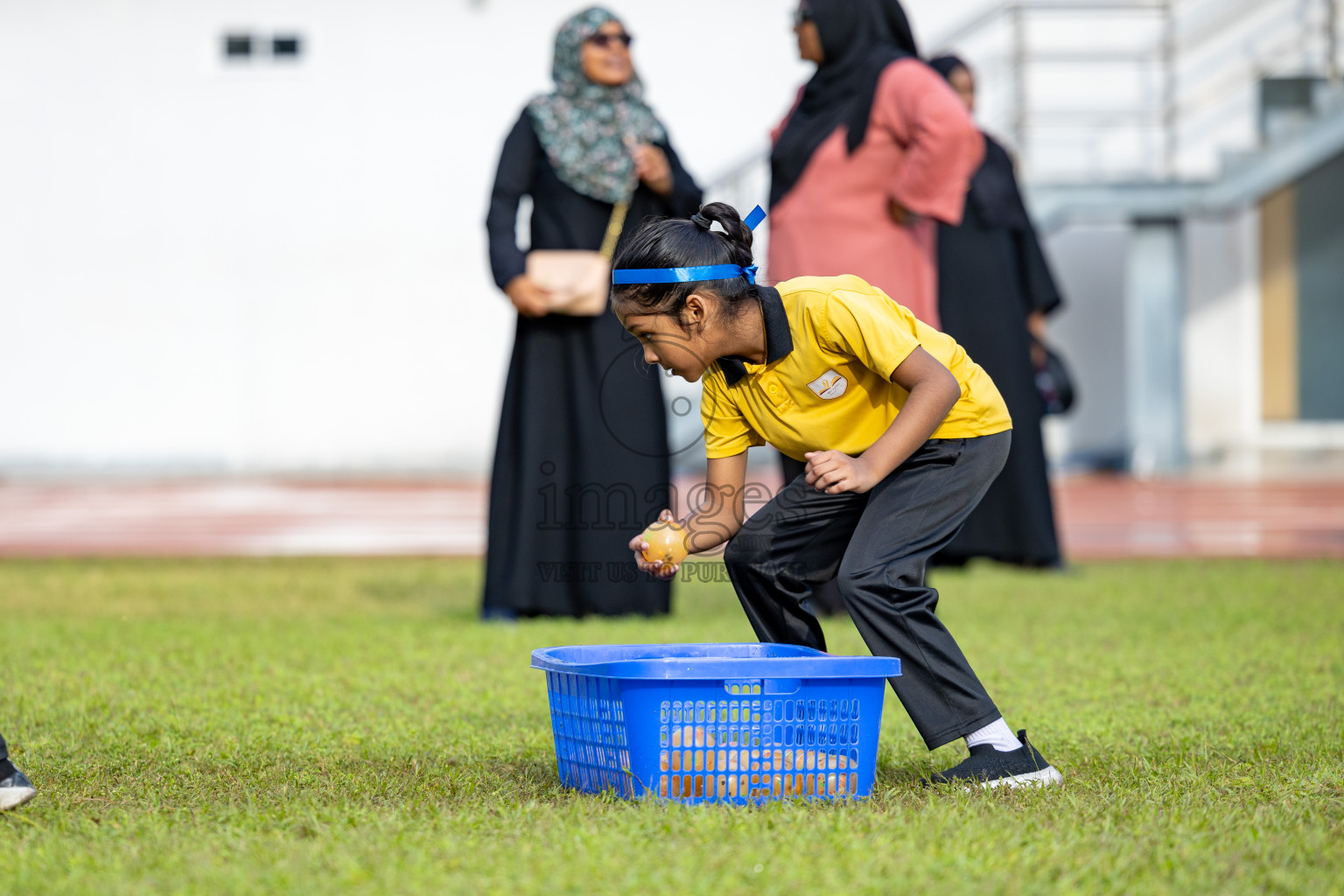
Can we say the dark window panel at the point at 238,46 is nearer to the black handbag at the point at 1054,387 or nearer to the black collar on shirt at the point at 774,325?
the black handbag at the point at 1054,387

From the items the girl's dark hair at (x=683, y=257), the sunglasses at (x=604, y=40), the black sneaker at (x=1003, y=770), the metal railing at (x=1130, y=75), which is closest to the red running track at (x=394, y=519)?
the metal railing at (x=1130, y=75)

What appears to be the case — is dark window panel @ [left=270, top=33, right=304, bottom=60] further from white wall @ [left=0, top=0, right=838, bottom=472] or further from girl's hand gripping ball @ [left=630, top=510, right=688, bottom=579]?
girl's hand gripping ball @ [left=630, top=510, right=688, bottom=579]

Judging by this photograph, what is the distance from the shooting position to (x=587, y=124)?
523 cm

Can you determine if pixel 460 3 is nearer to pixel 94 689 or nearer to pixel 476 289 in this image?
pixel 476 289

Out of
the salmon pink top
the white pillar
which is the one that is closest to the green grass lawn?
the salmon pink top

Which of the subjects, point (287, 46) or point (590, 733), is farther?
point (287, 46)

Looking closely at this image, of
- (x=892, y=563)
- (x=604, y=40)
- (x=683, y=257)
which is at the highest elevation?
(x=604, y=40)

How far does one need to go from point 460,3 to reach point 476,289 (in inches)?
110

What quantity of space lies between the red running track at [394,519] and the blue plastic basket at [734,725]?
5.02 metres

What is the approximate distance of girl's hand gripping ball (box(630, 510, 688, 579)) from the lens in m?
2.78

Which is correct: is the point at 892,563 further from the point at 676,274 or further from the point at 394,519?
the point at 394,519

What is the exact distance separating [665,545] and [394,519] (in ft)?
25.7

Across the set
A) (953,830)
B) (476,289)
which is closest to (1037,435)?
(953,830)

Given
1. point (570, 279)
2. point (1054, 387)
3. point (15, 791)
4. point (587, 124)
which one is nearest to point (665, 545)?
point (15, 791)
